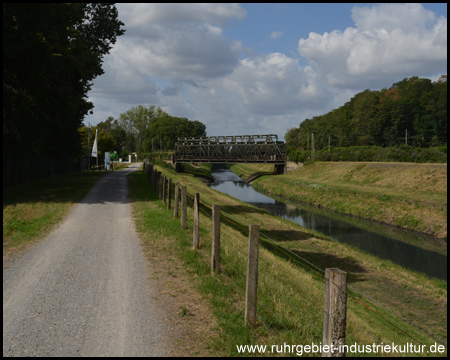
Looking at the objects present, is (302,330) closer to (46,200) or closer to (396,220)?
(46,200)

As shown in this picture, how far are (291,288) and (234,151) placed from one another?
227 feet

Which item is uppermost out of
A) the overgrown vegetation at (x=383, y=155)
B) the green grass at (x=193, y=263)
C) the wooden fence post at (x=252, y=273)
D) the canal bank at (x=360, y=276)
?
the overgrown vegetation at (x=383, y=155)

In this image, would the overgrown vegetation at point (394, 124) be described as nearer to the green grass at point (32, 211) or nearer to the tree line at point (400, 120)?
the tree line at point (400, 120)

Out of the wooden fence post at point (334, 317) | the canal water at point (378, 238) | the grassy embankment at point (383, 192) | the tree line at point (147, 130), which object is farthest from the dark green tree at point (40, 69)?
the tree line at point (147, 130)

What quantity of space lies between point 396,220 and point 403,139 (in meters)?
61.9

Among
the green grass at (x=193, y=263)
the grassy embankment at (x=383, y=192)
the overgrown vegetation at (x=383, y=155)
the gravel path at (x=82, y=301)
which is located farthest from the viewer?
the overgrown vegetation at (x=383, y=155)

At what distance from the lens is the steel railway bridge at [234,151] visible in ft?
239

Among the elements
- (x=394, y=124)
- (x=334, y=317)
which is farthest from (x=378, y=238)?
(x=394, y=124)

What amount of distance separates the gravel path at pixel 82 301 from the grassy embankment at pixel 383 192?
23.6 m

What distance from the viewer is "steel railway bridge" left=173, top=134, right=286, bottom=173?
72.8 metres

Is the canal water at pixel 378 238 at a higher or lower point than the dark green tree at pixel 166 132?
lower

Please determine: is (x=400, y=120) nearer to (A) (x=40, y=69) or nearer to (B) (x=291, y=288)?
(A) (x=40, y=69)

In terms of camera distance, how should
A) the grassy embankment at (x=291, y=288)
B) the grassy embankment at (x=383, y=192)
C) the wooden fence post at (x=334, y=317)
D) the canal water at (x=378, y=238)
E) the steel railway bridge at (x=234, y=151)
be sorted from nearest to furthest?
the wooden fence post at (x=334, y=317), the grassy embankment at (x=291, y=288), the canal water at (x=378, y=238), the grassy embankment at (x=383, y=192), the steel railway bridge at (x=234, y=151)

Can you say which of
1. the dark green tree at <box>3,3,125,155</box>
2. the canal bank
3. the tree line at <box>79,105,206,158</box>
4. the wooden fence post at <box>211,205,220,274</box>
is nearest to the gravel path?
the wooden fence post at <box>211,205,220,274</box>
